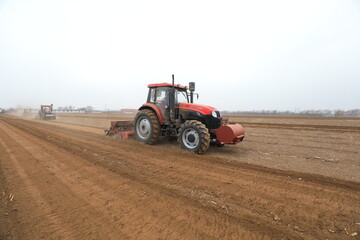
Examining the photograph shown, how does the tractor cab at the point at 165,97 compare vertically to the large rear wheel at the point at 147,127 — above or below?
above

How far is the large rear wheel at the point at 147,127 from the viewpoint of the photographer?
6.87 meters

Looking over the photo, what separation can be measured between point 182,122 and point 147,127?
4.92ft

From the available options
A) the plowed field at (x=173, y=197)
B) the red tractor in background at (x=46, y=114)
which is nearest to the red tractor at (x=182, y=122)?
the plowed field at (x=173, y=197)

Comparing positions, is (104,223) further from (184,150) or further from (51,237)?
(184,150)

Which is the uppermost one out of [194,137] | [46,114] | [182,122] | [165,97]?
[165,97]

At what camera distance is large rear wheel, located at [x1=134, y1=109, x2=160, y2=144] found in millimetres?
6867

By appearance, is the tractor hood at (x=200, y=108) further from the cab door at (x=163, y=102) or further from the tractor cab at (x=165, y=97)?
the cab door at (x=163, y=102)

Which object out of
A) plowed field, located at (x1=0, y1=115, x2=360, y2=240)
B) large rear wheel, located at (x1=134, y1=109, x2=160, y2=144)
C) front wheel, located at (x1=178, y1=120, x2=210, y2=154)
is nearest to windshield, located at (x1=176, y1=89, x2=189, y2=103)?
large rear wheel, located at (x1=134, y1=109, x2=160, y2=144)

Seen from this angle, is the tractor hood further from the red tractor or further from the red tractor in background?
the red tractor in background

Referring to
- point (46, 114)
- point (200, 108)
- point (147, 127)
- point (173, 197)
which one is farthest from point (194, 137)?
point (46, 114)

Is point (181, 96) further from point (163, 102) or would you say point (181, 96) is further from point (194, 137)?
point (194, 137)

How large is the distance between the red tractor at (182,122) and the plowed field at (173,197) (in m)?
0.76

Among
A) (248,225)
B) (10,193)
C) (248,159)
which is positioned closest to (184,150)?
(248,159)

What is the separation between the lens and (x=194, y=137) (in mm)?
5824
